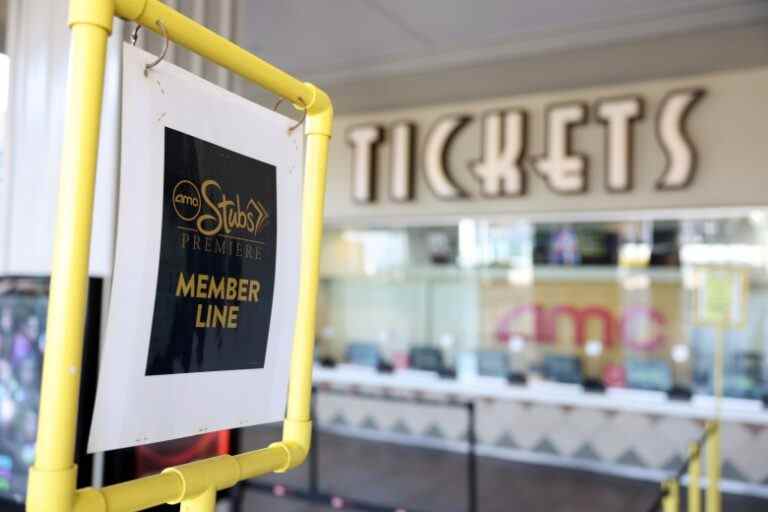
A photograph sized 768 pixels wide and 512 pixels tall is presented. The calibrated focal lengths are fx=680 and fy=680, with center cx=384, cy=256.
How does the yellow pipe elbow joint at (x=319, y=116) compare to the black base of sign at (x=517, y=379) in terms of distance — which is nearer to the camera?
the yellow pipe elbow joint at (x=319, y=116)

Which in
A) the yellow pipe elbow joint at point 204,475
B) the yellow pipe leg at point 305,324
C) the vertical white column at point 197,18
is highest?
the vertical white column at point 197,18

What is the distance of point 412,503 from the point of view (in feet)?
15.3

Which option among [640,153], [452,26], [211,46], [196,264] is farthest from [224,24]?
[640,153]

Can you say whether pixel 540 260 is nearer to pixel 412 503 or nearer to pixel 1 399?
pixel 412 503

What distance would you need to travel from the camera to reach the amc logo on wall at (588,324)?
19.1ft

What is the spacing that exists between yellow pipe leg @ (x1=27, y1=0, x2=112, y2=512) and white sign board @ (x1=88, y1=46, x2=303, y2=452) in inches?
2.5

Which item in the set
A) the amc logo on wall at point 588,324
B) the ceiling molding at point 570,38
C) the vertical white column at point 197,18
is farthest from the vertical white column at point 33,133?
the amc logo on wall at point 588,324

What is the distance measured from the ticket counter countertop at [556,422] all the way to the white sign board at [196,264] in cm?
386

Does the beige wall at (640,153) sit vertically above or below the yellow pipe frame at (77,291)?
above

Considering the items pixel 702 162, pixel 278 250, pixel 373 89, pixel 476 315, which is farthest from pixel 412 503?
pixel 278 250

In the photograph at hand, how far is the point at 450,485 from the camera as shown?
16.7 feet

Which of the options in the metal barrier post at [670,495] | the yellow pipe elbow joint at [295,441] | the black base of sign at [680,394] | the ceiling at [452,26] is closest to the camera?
the yellow pipe elbow joint at [295,441]

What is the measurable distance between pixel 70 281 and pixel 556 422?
5.58 meters

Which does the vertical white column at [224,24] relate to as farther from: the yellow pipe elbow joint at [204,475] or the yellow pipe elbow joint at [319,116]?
the yellow pipe elbow joint at [204,475]
